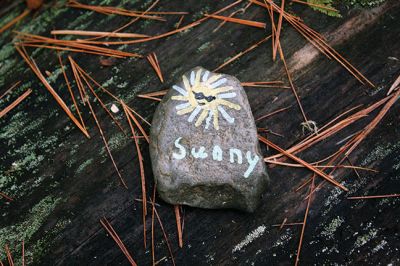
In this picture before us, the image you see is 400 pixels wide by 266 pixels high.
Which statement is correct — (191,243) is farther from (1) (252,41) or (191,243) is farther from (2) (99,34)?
(2) (99,34)

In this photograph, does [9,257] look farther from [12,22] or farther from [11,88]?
[12,22]

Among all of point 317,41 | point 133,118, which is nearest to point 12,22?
point 133,118

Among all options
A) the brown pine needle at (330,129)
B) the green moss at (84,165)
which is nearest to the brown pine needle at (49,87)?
the green moss at (84,165)

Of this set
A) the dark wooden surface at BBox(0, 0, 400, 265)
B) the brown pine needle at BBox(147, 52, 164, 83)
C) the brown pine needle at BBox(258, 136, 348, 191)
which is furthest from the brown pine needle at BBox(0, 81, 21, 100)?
A: the brown pine needle at BBox(258, 136, 348, 191)

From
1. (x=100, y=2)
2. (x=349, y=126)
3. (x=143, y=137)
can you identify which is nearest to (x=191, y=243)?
(x=143, y=137)

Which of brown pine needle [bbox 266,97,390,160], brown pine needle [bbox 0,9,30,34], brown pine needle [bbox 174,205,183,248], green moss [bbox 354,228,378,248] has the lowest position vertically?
green moss [bbox 354,228,378,248]

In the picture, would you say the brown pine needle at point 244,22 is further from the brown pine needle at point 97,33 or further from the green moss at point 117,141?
the green moss at point 117,141

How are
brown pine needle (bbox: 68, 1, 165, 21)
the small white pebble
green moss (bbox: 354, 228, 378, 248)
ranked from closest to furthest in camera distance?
green moss (bbox: 354, 228, 378, 248) < the small white pebble < brown pine needle (bbox: 68, 1, 165, 21)

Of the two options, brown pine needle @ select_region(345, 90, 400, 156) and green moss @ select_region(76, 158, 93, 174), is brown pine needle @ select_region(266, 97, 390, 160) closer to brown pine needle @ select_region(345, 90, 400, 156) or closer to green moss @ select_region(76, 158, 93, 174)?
brown pine needle @ select_region(345, 90, 400, 156)
